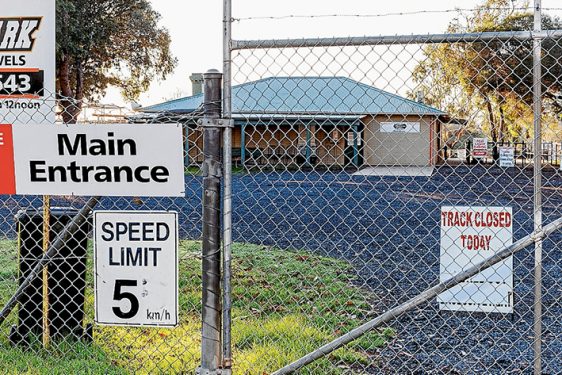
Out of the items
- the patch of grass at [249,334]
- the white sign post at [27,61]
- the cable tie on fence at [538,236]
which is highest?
the white sign post at [27,61]

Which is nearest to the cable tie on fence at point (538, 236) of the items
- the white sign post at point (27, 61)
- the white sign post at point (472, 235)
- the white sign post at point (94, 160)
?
the white sign post at point (472, 235)

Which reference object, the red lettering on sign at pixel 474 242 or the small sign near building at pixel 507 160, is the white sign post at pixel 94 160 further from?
the small sign near building at pixel 507 160

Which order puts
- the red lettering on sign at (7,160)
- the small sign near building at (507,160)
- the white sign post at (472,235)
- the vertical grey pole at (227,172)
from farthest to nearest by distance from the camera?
the small sign near building at (507,160)
the white sign post at (472,235)
the red lettering on sign at (7,160)
the vertical grey pole at (227,172)

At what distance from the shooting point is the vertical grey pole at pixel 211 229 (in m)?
3.93

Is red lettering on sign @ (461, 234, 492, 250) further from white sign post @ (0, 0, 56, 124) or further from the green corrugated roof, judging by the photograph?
white sign post @ (0, 0, 56, 124)

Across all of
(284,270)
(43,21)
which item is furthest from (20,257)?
(284,270)

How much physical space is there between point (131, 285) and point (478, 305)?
87.3 inches

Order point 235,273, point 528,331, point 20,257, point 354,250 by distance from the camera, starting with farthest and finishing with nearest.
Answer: point 354,250 → point 235,273 → point 528,331 → point 20,257


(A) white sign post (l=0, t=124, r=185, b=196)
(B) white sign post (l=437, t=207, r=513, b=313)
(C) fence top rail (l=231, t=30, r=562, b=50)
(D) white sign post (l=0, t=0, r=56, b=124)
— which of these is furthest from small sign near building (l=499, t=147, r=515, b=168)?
(D) white sign post (l=0, t=0, r=56, b=124)

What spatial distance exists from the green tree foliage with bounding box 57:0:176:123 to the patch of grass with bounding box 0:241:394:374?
28.1 m

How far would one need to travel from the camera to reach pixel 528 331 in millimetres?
6191

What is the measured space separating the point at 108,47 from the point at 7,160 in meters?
36.3

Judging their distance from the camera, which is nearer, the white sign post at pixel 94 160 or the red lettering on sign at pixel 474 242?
the white sign post at pixel 94 160

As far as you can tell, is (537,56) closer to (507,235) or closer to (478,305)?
(507,235)
